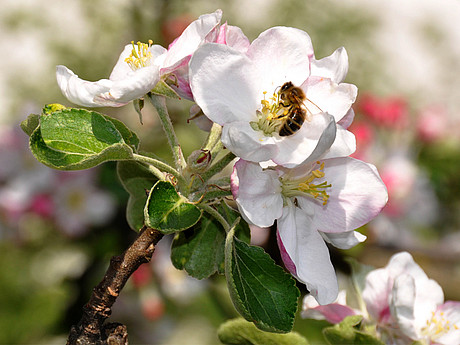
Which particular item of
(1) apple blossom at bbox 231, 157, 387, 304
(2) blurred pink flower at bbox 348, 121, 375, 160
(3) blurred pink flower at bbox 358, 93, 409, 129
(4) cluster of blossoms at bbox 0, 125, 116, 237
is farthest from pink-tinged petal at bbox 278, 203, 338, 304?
(3) blurred pink flower at bbox 358, 93, 409, 129

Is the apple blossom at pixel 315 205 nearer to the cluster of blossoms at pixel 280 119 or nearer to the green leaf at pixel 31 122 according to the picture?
the cluster of blossoms at pixel 280 119

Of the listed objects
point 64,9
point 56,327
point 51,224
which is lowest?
point 56,327

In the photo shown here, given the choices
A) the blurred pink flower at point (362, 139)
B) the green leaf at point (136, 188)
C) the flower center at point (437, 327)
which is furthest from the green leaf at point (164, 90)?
the blurred pink flower at point (362, 139)

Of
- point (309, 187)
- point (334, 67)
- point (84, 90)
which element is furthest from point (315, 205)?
point (84, 90)

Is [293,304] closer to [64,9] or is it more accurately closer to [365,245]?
[365,245]

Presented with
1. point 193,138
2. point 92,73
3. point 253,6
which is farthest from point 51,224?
point 253,6

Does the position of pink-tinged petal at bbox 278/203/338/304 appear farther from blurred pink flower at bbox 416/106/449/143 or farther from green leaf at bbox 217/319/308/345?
blurred pink flower at bbox 416/106/449/143
